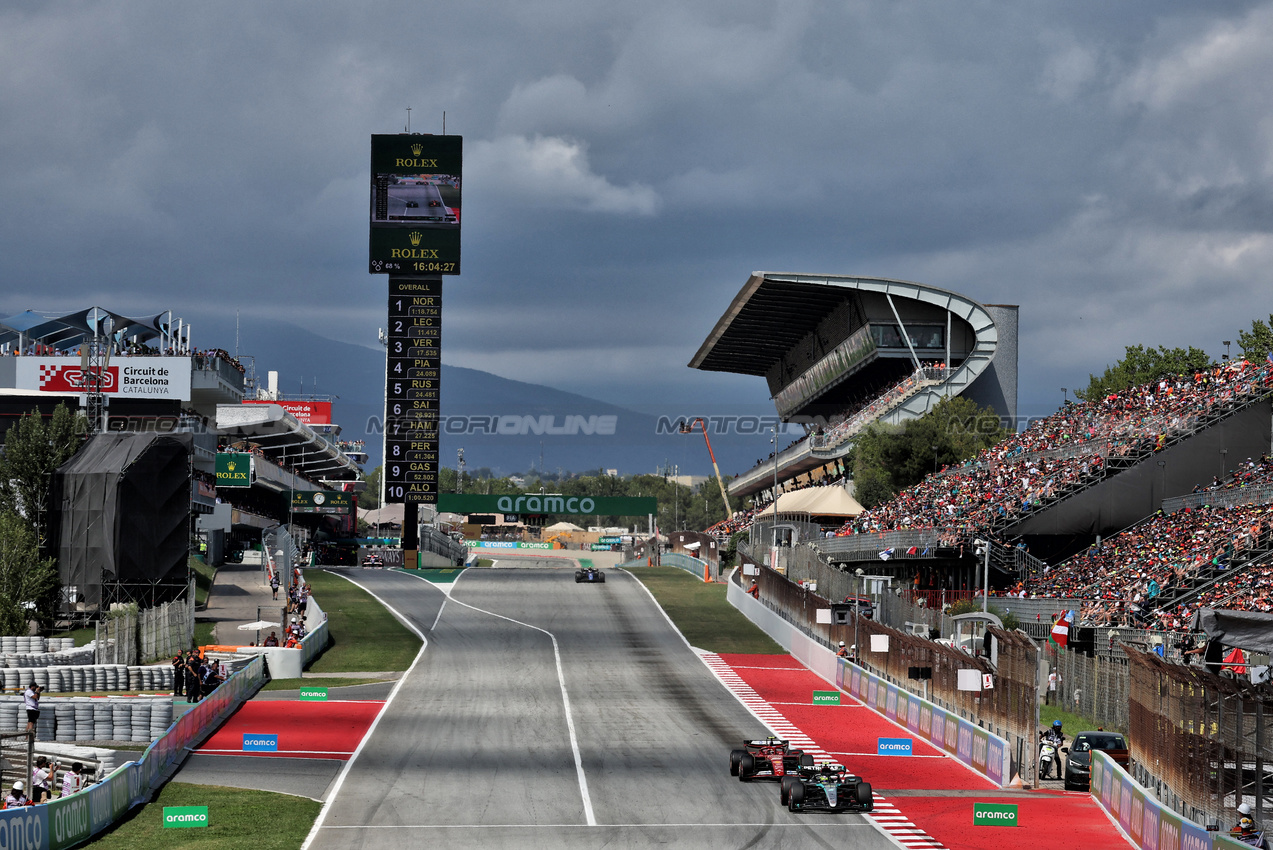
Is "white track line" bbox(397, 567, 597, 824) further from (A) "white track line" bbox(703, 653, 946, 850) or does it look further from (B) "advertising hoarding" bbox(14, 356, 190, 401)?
(B) "advertising hoarding" bbox(14, 356, 190, 401)

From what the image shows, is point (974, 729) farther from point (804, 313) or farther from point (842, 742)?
point (804, 313)

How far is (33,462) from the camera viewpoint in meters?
57.9

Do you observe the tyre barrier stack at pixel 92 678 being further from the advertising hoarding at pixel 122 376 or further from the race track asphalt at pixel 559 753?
the advertising hoarding at pixel 122 376

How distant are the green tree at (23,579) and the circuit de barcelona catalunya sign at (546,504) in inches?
2617

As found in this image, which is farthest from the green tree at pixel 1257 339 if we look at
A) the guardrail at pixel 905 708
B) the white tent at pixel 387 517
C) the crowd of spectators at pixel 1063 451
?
the white tent at pixel 387 517

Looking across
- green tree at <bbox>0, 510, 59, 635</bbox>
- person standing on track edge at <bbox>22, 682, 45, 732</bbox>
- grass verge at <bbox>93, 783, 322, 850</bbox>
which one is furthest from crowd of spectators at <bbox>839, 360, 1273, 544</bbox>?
person standing on track edge at <bbox>22, 682, 45, 732</bbox>

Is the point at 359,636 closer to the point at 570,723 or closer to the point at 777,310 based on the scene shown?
the point at 570,723

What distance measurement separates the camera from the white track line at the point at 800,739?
78.2ft

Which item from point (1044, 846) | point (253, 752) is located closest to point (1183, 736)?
point (1044, 846)

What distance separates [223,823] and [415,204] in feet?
214

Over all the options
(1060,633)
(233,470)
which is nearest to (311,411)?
(233,470)

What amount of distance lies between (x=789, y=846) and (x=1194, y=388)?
46.7 metres

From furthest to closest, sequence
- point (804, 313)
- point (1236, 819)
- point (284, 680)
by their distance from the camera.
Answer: point (804, 313) → point (284, 680) → point (1236, 819)

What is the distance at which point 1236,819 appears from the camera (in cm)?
1997
